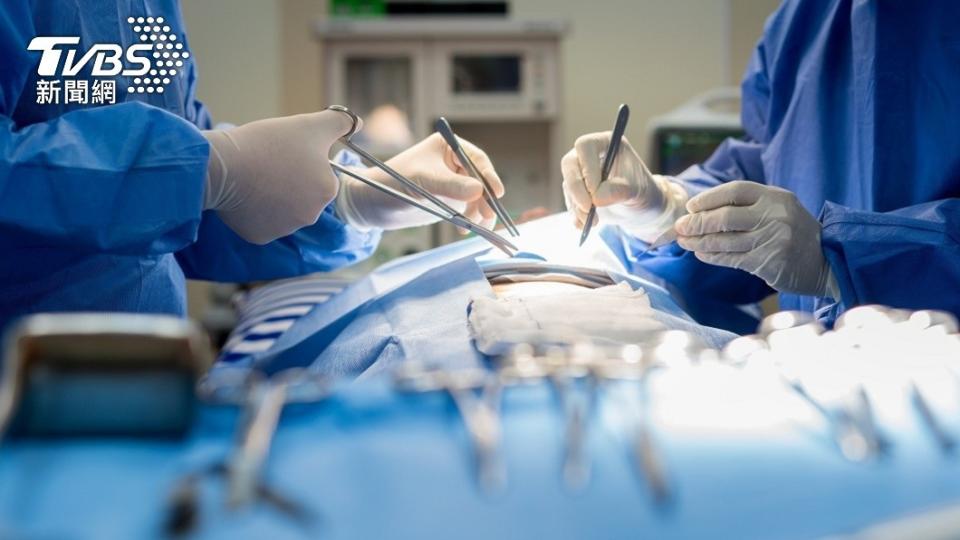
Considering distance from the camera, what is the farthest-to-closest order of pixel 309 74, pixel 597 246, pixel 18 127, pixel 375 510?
pixel 309 74 → pixel 597 246 → pixel 18 127 → pixel 375 510

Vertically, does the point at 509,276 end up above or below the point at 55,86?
below

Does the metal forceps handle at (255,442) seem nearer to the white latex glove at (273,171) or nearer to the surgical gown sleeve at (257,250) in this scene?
the white latex glove at (273,171)

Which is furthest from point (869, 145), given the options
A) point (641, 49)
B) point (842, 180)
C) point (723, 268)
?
point (641, 49)

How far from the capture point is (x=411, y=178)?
5.45 ft

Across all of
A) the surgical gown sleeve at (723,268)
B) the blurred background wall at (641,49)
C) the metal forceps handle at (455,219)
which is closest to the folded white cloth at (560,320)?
the metal forceps handle at (455,219)

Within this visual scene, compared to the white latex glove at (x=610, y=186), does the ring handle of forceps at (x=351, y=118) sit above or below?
above

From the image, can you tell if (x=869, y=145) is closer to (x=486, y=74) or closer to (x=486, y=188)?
(x=486, y=188)

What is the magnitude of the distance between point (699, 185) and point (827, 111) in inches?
14.3

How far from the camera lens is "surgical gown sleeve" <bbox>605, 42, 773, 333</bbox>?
6.10 ft

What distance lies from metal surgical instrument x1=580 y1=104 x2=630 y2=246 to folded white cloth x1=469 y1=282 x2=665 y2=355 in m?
0.29

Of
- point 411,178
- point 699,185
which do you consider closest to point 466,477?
point 411,178

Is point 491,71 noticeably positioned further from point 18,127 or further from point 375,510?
point 375,510

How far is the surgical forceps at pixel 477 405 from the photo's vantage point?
2.01 feet

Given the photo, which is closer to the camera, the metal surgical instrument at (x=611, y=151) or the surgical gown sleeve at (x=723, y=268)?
the metal surgical instrument at (x=611, y=151)
